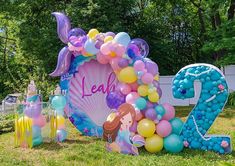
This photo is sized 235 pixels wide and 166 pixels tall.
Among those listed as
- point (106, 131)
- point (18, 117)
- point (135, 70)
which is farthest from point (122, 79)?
point (18, 117)

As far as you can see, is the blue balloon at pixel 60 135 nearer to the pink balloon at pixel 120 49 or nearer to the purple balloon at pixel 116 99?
the purple balloon at pixel 116 99

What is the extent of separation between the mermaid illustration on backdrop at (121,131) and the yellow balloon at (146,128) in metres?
0.21

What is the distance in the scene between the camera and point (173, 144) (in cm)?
741

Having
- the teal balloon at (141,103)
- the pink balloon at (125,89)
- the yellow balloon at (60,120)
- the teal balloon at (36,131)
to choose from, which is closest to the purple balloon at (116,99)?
the pink balloon at (125,89)

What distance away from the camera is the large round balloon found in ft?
31.7

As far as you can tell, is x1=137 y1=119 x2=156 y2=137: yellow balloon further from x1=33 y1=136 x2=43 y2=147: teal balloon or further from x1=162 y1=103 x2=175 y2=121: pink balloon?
x1=33 y1=136 x2=43 y2=147: teal balloon

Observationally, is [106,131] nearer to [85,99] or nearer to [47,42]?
[85,99]

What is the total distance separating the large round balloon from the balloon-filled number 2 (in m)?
2.65

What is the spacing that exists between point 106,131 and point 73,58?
260 cm

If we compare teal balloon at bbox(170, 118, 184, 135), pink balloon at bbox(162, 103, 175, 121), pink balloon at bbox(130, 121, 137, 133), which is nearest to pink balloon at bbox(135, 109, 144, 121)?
pink balloon at bbox(130, 121, 137, 133)

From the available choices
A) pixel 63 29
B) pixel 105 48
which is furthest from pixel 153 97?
pixel 63 29

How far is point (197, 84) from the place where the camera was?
16.1m

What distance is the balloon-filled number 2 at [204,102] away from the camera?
7211 mm

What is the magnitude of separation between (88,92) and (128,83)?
181 cm
